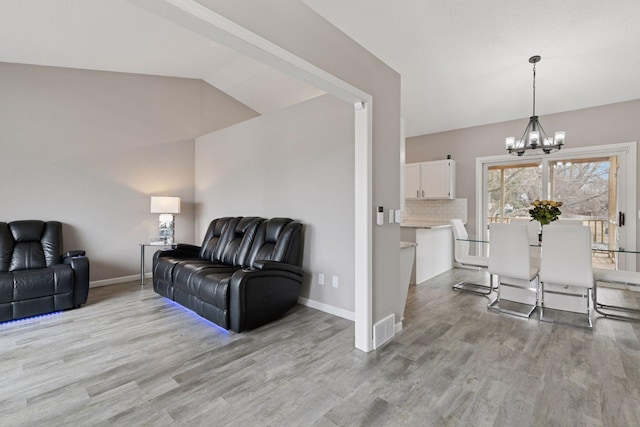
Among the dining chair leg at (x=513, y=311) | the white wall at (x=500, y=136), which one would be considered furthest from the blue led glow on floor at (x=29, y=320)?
the white wall at (x=500, y=136)

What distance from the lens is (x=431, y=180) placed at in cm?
620

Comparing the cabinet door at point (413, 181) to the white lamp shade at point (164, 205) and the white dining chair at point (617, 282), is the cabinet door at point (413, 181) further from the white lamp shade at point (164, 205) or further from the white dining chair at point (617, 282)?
the white lamp shade at point (164, 205)

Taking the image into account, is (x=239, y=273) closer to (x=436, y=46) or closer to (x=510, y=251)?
(x=510, y=251)

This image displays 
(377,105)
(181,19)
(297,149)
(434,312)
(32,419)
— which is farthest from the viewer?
(297,149)

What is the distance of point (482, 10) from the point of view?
270 centimetres

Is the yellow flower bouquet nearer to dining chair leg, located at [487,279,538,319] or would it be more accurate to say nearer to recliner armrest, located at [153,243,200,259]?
dining chair leg, located at [487,279,538,319]

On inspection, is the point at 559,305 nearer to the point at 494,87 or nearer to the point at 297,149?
the point at 494,87

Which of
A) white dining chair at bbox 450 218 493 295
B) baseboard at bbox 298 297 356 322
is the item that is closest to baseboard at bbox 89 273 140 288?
baseboard at bbox 298 297 356 322

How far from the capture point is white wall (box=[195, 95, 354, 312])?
3271 mm

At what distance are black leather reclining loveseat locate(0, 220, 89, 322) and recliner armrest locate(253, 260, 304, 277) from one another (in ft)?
7.35

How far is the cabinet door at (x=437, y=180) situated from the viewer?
19.6 feet

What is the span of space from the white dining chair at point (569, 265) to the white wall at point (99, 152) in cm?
538

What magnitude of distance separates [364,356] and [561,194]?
15.7 ft

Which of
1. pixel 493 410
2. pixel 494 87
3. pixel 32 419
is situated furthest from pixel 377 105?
pixel 32 419
